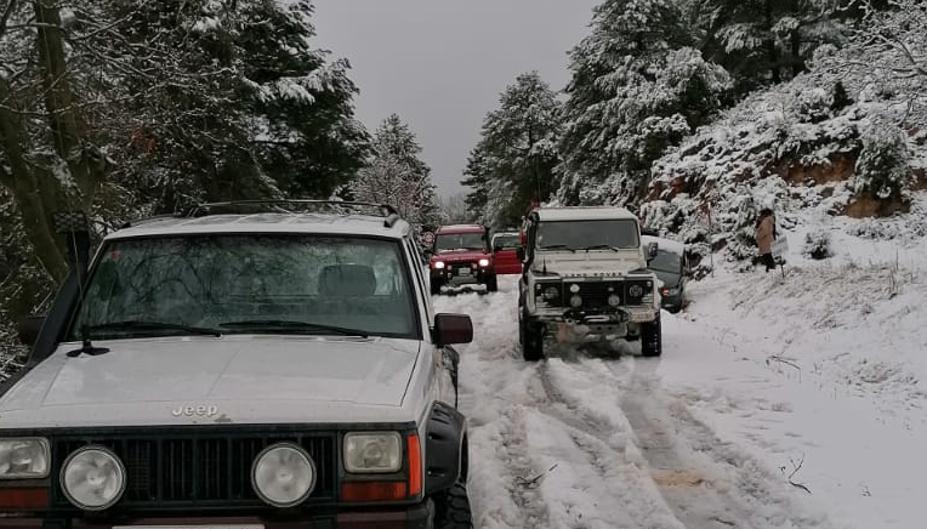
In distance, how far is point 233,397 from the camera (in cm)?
295

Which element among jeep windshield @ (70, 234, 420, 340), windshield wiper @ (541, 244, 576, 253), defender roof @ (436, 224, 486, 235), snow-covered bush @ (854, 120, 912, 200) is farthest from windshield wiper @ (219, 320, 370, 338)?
defender roof @ (436, 224, 486, 235)

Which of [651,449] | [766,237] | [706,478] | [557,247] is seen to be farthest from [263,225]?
[766,237]

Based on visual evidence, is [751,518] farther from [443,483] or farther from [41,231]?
[41,231]

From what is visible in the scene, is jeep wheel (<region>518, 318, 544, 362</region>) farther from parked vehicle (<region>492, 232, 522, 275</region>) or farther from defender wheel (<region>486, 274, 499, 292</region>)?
parked vehicle (<region>492, 232, 522, 275</region>)

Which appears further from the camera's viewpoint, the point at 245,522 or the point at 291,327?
the point at 291,327

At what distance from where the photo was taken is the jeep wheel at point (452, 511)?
3371 mm

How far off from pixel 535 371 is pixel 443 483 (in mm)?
7058

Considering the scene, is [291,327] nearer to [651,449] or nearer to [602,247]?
[651,449]

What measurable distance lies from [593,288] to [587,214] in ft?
6.16

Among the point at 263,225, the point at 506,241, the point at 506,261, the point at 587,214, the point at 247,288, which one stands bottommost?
the point at 506,261

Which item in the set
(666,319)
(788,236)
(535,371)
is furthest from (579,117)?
(535,371)

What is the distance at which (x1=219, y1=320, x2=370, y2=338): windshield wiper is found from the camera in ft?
12.6

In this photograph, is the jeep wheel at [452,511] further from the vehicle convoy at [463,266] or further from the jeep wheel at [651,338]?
the vehicle convoy at [463,266]

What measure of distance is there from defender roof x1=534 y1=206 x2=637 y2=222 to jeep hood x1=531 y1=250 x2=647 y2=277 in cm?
63
